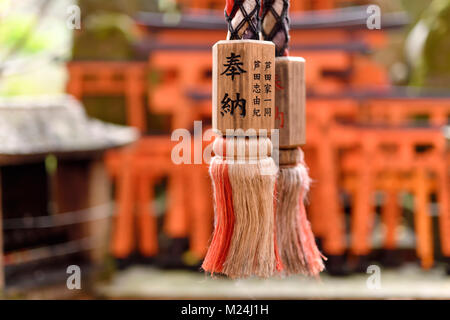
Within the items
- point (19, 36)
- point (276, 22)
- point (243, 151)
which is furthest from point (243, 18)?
point (19, 36)

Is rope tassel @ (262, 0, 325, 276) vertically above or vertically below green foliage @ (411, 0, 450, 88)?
below

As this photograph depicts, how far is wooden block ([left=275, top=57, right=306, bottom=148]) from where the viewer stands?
0.96 m

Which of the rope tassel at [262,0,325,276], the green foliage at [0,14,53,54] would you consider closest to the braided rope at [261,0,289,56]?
the rope tassel at [262,0,325,276]

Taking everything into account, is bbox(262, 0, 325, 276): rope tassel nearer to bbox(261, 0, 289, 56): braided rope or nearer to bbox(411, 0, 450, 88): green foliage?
bbox(261, 0, 289, 56): braided rope

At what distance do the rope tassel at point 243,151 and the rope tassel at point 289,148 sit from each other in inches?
2.9

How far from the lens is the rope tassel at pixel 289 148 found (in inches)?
37.7

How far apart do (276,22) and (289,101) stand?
0.51ft

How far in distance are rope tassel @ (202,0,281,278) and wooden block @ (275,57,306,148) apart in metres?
0.07

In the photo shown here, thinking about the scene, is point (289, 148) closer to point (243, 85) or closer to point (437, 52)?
point (243, 85)

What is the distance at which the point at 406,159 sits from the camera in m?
4.70

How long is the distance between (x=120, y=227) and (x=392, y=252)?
284 cm

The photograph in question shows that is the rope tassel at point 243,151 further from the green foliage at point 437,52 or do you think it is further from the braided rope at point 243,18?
the green foliage at point 437,52

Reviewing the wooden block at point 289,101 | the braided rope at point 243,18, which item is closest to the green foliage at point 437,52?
the wooden block at point 289,101
